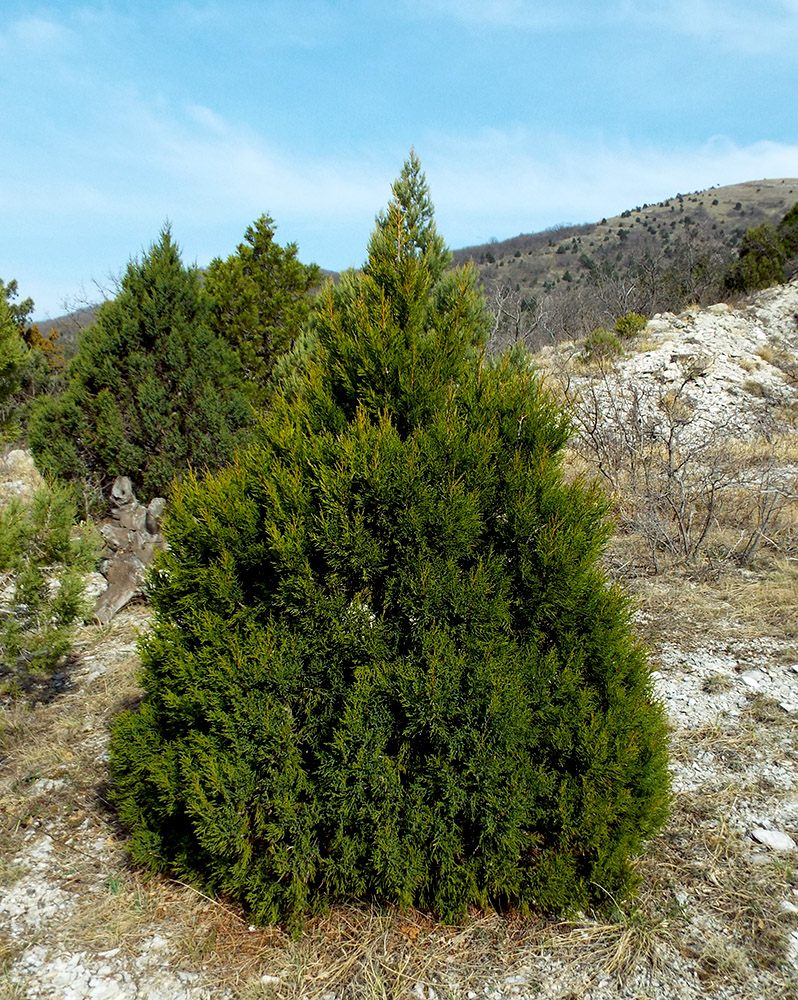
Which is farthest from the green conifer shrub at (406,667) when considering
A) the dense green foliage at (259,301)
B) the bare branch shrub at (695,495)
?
the dense green foliage at (259,301)

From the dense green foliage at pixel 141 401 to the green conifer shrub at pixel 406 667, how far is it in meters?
3.81

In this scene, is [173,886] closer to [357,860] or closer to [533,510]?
[357,860]

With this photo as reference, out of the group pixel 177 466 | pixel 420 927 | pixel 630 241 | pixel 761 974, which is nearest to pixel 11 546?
pixel 420 927

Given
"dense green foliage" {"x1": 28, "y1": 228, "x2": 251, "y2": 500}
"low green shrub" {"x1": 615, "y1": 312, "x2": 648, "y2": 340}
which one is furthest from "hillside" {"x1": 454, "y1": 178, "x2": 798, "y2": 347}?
"dense green foliage" {"x1": 28, "y1": 228, "x2": 251, "y2": 500}

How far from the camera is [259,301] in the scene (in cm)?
678

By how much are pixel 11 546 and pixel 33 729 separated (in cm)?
111

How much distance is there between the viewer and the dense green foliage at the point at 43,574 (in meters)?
3.34

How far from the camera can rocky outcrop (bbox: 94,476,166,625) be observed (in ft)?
17.0

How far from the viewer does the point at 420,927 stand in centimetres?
225

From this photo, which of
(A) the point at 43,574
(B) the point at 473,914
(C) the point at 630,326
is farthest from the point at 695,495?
(C) the point at 630,326

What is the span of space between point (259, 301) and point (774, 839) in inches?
239

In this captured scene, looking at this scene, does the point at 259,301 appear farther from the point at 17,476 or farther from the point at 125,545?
the point at 17,476

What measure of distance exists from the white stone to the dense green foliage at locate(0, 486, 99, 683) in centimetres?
334

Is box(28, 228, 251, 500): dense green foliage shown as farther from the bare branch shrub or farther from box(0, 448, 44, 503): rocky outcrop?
the bare branch shrub
